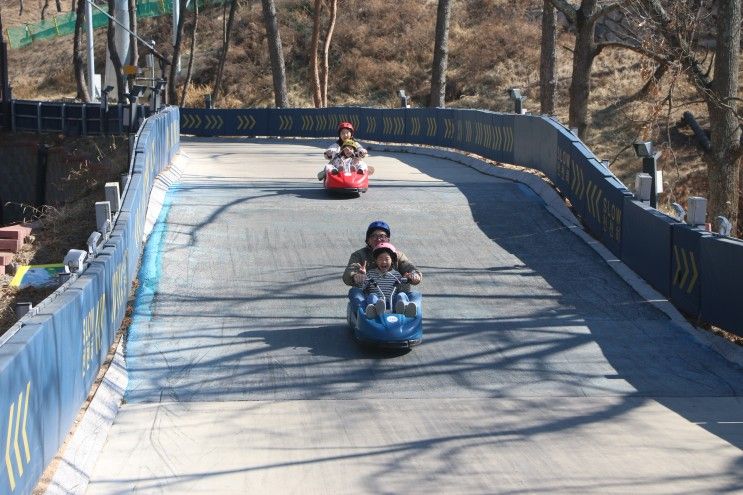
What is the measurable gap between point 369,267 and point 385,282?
0.32m

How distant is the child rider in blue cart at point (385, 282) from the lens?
11.6 meters

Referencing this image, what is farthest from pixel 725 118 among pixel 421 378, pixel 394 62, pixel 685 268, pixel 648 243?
pixel 394 62

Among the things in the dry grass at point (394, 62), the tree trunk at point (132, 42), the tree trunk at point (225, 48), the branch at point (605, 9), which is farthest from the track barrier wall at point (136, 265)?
the tree trunk at point (225, 48)

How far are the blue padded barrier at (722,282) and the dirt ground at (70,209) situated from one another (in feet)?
33.7

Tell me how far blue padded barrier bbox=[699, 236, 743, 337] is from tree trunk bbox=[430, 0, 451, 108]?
27881 millimetres

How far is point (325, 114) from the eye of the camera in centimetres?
3809

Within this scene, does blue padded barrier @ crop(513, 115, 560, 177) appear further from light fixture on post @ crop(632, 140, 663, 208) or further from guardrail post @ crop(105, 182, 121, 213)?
guardrail post @ crop(105, 182, 121, 213)

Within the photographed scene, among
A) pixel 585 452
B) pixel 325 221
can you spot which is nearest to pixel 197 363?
pixel 585 452

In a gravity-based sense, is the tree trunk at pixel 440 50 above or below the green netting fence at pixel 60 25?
below

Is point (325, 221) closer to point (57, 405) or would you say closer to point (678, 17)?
point (678, 17)

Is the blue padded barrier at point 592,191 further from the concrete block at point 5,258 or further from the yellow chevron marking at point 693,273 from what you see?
the concrete block at point 5,258

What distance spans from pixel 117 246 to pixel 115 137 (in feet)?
72.1

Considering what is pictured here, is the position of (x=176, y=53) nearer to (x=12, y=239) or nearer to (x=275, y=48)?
(x=275, y=48)

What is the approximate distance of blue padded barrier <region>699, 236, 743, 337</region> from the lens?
452 inches
